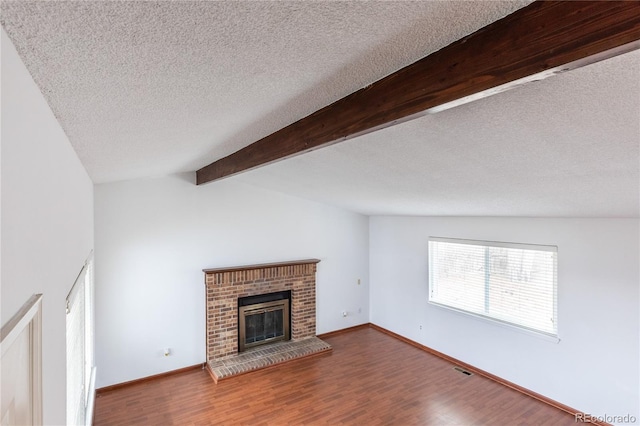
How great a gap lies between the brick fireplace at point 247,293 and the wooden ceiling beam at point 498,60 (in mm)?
3790

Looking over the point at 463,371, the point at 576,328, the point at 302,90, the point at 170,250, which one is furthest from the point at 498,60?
the point at 463,371

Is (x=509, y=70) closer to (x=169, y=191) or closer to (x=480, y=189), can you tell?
(x=480, y=189)

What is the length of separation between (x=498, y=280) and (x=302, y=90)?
4.16m

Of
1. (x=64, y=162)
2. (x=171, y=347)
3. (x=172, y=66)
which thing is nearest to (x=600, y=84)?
(x=172, y=66)

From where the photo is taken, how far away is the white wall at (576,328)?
3359mm

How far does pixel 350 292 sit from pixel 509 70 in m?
5.75

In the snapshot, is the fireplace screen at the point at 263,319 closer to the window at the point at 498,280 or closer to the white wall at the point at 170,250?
the white wall at the point at 170,250

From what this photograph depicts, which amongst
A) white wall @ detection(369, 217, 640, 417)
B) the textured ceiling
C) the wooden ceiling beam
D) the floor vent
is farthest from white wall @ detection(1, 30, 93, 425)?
the floor vent

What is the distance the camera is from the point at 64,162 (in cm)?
156

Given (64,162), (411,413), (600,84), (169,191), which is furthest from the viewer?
(169,191)

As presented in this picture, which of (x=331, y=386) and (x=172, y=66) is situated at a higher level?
(x=172, y=66)

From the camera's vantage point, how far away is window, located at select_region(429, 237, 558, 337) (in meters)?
4.02

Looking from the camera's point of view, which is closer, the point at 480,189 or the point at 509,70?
the point at 509,70

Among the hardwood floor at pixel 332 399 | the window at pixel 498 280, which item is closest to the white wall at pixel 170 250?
the hardwood floor at pixel 332 399
